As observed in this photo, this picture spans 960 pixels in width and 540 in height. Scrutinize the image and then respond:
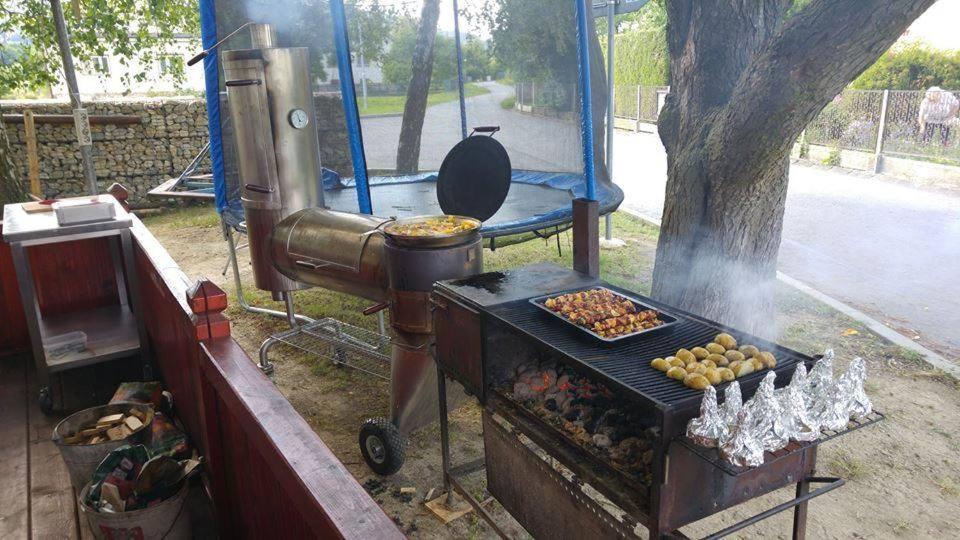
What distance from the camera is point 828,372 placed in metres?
1.93

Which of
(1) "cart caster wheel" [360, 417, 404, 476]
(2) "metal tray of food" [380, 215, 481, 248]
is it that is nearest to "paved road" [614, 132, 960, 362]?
(2) "metal tray of food" [380, 215, 481, 248]

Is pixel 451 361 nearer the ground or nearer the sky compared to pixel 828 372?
nearer the ground

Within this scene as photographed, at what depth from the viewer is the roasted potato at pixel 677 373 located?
1994 mm

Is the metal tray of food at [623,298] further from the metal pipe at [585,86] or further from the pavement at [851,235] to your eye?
the pavement at [851,235]

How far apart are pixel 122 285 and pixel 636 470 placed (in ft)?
12.4

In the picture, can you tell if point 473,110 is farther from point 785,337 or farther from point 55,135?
point 55,135

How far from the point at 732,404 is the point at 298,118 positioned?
391 centimetres

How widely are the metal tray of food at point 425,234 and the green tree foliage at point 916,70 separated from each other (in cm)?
1407

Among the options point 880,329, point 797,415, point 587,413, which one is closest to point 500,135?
point 880,329

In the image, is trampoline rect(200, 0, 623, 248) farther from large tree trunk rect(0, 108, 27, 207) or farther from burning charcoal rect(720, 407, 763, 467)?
burning charcoal rect(720, 407, 763, 467)

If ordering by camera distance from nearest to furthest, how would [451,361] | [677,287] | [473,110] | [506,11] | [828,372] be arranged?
[828,372]
[451,361]
[677,287]
[506,11]
[473,110]

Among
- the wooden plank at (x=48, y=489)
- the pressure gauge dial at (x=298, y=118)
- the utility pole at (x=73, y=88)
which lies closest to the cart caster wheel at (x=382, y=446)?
the wooden plank at (x=48, y=489)

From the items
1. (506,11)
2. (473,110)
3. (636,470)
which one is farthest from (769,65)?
(473,110)

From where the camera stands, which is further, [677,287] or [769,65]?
[677,287]
